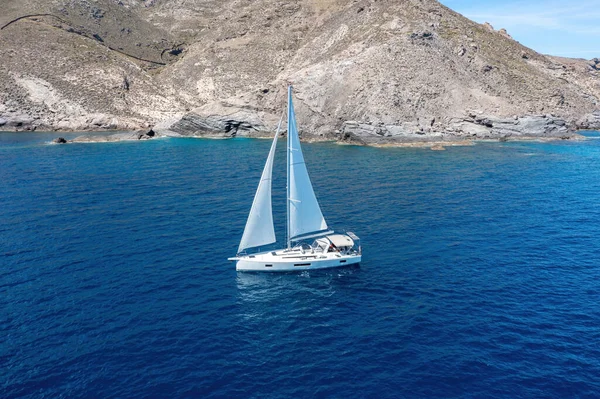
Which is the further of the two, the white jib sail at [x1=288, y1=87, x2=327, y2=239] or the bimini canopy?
the bimini canopy

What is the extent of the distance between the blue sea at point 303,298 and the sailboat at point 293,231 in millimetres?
1260

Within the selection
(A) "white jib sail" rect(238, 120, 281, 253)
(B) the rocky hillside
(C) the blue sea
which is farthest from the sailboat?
(B) the rocky hillside

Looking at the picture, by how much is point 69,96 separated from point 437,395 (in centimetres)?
16955

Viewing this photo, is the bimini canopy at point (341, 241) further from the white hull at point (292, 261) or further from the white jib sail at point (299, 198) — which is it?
the white jib sail at point (299, 198)

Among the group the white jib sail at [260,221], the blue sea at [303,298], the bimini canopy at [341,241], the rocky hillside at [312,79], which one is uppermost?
the rocky hillside at [312,79]

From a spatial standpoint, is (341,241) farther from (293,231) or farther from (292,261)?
(292,261)

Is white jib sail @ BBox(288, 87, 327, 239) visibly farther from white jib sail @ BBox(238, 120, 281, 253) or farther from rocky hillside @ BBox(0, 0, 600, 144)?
rocky hillside @ BBox(0, 0, 600, 144)

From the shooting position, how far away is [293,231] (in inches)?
1713

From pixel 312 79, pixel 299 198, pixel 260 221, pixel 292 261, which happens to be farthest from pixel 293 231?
pixel 312 79

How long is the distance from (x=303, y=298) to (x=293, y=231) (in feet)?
29.0

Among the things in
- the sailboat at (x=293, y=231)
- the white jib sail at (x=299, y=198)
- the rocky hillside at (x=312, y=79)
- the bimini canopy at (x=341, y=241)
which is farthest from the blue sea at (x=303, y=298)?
the rocky hillside at (x=312, y=79)

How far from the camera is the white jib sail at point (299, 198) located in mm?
41125

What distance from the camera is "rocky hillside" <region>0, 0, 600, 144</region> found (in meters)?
131

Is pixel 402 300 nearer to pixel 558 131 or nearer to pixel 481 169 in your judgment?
pixel 481 169
